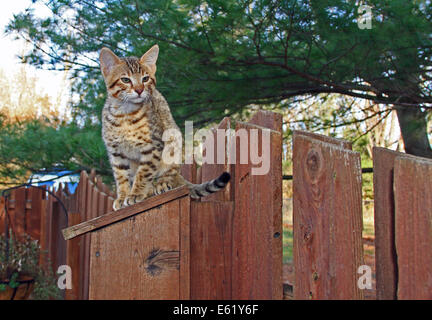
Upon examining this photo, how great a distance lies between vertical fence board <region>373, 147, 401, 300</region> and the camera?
120cm

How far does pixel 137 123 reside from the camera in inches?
95.5

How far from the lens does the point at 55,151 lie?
493 cm

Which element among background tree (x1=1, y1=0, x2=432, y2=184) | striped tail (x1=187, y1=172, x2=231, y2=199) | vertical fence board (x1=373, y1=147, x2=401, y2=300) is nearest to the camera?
vertical fence board (x1=373, y1=147, x2=401, y2=300)

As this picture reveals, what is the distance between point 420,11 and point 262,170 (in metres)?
2.54

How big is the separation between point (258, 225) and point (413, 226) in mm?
634

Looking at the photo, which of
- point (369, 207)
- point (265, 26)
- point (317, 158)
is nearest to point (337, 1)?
point (265, 26)

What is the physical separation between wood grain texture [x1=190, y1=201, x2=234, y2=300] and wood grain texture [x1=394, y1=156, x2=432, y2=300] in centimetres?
88

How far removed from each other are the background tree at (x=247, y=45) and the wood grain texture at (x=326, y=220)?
6.25 ft

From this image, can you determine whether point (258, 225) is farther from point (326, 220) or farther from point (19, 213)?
point (19, 213)

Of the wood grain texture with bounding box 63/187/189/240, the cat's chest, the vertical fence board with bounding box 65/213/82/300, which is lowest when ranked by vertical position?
the vertical fence board with bounding box 65/213/82/300

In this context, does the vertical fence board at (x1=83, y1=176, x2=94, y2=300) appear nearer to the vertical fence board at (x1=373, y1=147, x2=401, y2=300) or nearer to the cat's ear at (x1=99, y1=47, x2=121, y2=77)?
the cat's ear at (x1=99, y1=47, x2=121, y2=77)

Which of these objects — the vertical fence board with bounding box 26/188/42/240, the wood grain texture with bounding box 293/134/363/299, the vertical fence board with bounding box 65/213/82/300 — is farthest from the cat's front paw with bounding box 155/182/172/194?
the vertical fence board with bounding box 26/188/42/240

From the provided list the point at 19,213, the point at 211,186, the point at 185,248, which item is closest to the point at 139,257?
the point at 185,248
